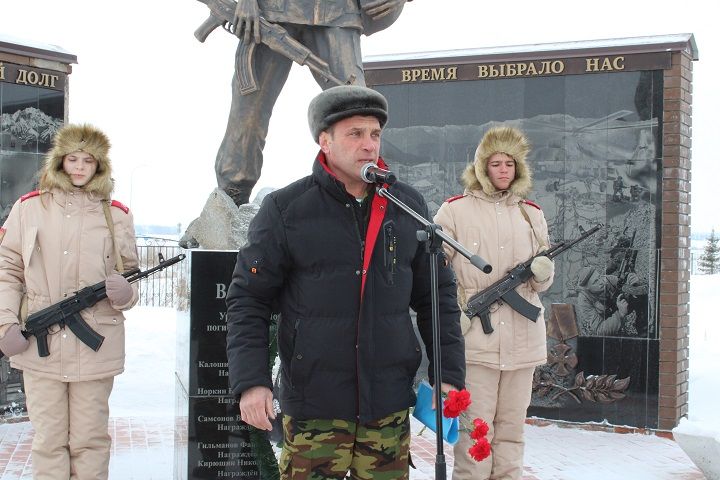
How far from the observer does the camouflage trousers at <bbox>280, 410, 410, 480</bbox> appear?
286 cm

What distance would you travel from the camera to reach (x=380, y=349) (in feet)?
9.32

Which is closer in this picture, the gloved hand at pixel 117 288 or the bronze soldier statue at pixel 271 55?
the gloved hand at pixel 117 288

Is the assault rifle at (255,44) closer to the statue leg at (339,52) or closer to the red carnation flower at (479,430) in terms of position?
the statue leg at (339,52)

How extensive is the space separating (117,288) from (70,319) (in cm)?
28

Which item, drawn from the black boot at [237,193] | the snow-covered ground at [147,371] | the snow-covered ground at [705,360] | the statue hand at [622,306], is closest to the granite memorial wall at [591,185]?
the statue hand at [622,306]

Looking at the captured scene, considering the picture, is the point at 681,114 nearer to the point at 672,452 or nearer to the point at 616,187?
the point at 616,187

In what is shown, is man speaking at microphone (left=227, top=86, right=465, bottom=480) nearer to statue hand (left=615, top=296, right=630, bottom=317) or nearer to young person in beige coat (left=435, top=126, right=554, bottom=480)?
young person in beige coat (left=435, top=126, right=554, bottom=480)

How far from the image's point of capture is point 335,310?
2814 mm

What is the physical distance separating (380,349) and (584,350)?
4911mm

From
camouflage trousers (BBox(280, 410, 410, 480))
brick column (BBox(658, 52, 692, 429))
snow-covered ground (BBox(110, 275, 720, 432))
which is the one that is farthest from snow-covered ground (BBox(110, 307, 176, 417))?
camouflage trousers (BBox(280, 410, 410, 480))

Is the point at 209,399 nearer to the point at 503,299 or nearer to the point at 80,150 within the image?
the point at 80,150

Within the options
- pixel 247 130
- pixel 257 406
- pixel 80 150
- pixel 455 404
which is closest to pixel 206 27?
pixel 247 130

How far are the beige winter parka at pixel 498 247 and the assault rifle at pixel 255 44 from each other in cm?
98

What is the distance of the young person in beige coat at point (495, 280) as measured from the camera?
441 cm
